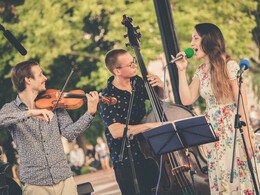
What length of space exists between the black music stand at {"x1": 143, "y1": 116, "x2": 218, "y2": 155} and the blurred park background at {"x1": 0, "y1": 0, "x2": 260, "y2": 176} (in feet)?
15.9

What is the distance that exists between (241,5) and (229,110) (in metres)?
Result: 7.20

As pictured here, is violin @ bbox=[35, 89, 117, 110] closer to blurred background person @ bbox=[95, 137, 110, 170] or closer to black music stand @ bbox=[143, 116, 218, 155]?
black music stand @ bbox=[143, 116, 218, 155]

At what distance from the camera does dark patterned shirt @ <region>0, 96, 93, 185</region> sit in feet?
8.62

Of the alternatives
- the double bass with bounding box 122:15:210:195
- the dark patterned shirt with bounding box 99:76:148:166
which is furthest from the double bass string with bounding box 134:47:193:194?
the dark patterned shirt with bounding box 99:76:148:166

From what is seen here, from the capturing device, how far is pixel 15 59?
759cm

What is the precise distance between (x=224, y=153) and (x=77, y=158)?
26.5ft

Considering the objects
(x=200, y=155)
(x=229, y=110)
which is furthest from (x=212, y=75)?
(x=200, y=155)

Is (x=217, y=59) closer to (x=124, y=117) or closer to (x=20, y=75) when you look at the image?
(x=124, y=117)

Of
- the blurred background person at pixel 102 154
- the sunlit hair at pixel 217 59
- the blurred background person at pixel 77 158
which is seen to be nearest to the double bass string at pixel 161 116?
the sunlit hair at pixel 217 59

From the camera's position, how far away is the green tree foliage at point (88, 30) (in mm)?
7887

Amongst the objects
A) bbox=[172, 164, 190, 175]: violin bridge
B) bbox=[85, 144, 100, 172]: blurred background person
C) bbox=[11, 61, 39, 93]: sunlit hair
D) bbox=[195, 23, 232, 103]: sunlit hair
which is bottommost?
bbox=[85, 144, 100, 172]: blurred background person

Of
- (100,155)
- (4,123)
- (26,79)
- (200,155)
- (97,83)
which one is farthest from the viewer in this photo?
(100,155)

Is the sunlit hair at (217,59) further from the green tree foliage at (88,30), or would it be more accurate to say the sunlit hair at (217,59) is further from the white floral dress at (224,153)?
the green tree foliage at (88,30)

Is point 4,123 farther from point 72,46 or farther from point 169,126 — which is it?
point 72,46
